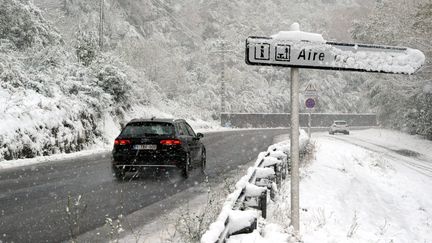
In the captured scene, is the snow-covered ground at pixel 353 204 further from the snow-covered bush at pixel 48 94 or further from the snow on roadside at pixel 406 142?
the snow-covered bush at pixel 48 94

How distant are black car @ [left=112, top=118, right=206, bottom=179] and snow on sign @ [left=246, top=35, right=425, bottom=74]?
6510mm

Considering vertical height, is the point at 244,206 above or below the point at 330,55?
below

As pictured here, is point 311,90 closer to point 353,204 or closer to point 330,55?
point 353,204

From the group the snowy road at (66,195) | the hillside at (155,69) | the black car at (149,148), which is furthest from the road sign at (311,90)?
the black car at (149,148)

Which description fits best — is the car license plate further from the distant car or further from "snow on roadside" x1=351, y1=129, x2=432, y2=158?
the distant car

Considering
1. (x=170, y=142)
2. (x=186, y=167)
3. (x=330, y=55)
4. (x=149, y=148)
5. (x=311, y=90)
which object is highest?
(x=311, y=90)

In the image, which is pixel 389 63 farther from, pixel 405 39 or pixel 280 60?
pixel 405 39

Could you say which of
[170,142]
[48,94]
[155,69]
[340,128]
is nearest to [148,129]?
[170,142]

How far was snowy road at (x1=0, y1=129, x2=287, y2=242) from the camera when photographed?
6.31 metres

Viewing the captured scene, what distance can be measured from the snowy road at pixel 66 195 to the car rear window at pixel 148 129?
1.12m

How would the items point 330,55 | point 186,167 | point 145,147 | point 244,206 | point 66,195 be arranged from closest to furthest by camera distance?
point 330,55 → point 244,206 → point 66,195 → point 145,147 → point 186,167

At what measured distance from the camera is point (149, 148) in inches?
447

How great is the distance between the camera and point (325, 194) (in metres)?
11.6

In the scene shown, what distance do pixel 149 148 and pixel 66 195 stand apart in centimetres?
285
